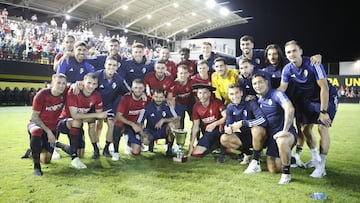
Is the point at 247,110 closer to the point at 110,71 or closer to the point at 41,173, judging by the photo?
the point at 110,71

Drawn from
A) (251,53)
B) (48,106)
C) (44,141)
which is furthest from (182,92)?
(44,141)

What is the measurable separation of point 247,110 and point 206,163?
116cm

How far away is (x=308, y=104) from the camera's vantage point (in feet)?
16.9

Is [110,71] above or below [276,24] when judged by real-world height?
below

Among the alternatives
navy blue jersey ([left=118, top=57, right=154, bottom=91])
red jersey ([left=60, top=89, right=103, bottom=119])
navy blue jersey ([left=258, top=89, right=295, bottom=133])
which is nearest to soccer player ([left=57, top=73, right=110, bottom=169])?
red jersey ([left=60, top=89, right=103, bottom=119])

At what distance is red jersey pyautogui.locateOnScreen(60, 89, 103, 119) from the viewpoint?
5.25 metres

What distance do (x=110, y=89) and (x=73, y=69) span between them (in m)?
0.91

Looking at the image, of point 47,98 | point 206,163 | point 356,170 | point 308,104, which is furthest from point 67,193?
point 356,170

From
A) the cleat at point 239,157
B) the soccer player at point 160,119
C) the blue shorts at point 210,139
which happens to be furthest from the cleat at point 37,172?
the cleat at point 239,157

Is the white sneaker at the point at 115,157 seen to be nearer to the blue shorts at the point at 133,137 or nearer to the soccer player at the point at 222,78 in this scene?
the blue shorts at the point at 133,137

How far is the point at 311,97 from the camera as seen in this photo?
16.7ft

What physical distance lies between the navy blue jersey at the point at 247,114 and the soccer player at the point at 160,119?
1331mm

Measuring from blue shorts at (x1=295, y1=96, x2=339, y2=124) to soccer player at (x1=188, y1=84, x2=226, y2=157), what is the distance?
1309mm

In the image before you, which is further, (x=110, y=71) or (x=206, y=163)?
(x=110, y=71)
